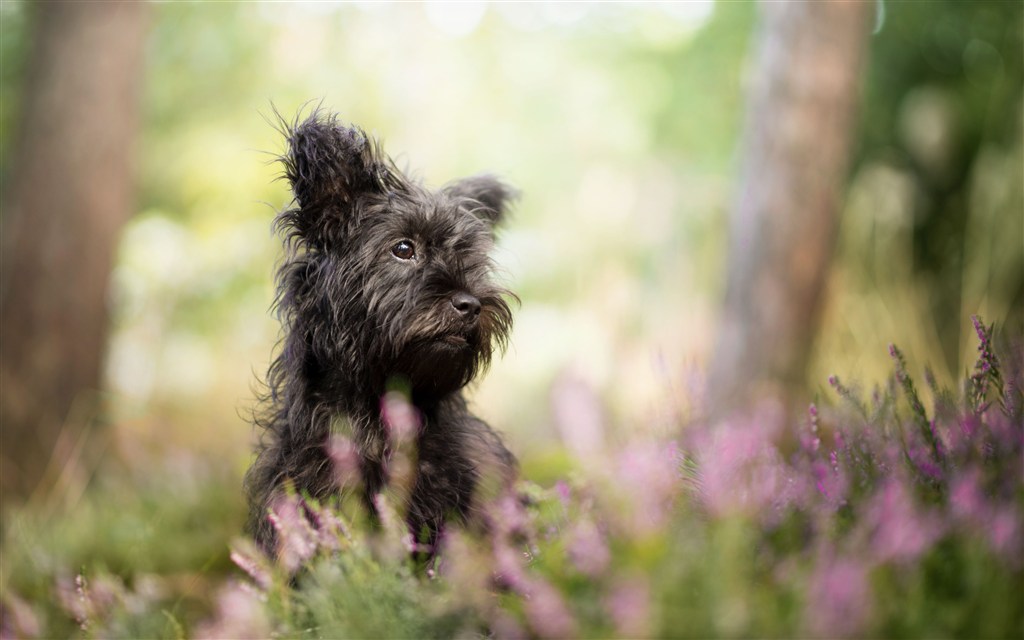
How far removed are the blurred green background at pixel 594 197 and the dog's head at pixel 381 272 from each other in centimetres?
57

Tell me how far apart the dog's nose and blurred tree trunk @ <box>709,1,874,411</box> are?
148 inches

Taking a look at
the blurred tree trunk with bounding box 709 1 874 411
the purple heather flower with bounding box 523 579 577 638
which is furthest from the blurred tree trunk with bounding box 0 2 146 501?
the purple heather flower with bounding box 523 579 577 638

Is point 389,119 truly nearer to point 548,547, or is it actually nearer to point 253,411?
point 253,411

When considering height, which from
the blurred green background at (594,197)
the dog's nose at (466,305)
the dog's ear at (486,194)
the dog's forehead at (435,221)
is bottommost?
the dog's nose at (466,305)

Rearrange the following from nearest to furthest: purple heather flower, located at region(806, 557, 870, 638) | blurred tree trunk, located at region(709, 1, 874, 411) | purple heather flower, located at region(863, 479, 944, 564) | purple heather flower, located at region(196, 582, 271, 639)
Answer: purple heather flower, located at region(806, 557, 870, 638) < purple heather flower, located at region(863, 479, 944, 564) < purple heather flower, located at region(196, 582, 271, 639) < blurred tree trunk, located at region(709, 1, 874, 411)

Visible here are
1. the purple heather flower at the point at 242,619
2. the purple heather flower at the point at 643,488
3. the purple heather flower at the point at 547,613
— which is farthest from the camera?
the purple heather flower at the point at 242,619

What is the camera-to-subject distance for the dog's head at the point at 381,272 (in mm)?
2848

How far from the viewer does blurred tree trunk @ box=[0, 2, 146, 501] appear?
5.80m

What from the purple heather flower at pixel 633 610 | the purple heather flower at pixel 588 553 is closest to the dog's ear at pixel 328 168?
the purple heather flower at pixel 588 553

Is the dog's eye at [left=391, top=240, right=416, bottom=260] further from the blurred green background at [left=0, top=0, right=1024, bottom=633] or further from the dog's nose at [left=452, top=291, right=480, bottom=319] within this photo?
the blurred green background at [left=0, top=0, right=1024, bottom=633]

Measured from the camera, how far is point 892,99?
9.65 metres

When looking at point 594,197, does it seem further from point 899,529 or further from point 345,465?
point 899,529

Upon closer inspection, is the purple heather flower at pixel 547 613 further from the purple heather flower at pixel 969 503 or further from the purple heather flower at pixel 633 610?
the purple heather flower at pixel 969 503

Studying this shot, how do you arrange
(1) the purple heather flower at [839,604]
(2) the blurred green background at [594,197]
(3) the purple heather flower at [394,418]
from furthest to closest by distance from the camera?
1. (2) the blurred green background at [594,197]
2. (3) the purple heather flower at [394,418]
3. (1) the purple heather flower at [839,604]
